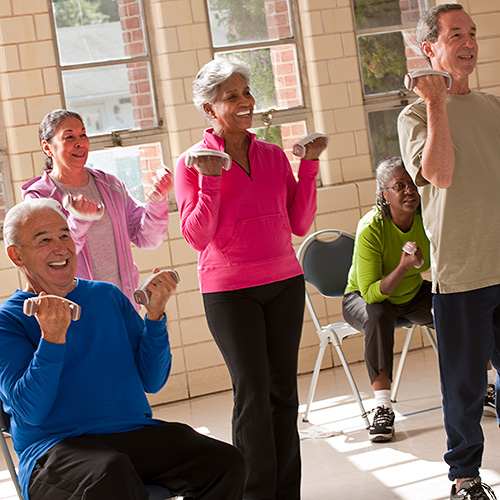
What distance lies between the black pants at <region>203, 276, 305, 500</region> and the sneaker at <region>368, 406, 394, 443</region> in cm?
87

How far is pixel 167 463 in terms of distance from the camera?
1982 mm

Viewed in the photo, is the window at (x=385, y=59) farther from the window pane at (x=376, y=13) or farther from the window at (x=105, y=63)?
the window at (x=105, y=63)

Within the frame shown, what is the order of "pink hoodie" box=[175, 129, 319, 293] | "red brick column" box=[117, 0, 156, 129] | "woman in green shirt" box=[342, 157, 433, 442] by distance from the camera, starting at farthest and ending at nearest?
"red brick column" box=[117, 0, 156, 129]
"woman in green shirt" box=[342, 157, 433, 442]
"pink hoodie" box=[175, 129, 319, 293]

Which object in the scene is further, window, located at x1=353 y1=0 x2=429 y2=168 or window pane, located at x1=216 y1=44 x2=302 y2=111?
window, located at x1=353 y1=0 x2=429 y2=168

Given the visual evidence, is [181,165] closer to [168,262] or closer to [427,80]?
[427,80]

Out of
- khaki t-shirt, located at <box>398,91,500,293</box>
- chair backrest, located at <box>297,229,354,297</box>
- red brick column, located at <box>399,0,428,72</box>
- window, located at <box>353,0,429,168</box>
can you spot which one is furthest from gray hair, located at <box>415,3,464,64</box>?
red brick column, located at <box>399,0,428,72</box>

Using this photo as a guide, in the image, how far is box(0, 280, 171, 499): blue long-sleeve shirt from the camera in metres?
1.89

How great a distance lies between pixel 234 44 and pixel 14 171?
1475 millimetres

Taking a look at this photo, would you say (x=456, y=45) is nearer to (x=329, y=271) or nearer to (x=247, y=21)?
(x=329, y=271)

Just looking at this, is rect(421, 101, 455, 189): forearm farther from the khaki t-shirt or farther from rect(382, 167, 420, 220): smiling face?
rect(382, 167, 420, 220): smiling face

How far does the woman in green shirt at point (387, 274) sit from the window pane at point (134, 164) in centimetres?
144

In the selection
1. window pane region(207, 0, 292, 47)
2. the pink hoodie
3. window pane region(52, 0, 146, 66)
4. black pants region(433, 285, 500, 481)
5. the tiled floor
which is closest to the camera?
black pants region(433, 285, 500, 481)

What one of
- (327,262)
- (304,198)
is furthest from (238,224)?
(327,262)

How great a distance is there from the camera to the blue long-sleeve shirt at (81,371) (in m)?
1.89
